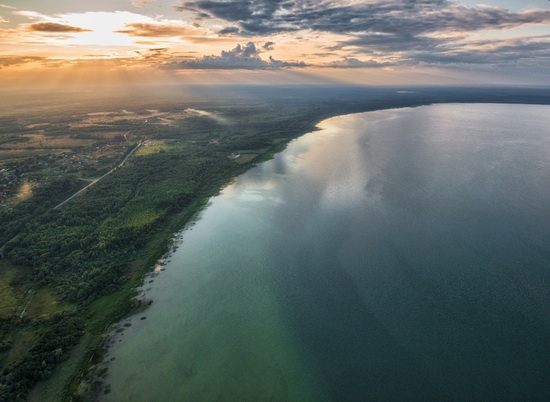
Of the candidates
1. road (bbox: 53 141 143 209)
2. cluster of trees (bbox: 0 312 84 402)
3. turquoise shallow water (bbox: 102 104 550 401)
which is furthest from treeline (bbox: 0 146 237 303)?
turquoise shallow water (bbox: 102 104 550 401)

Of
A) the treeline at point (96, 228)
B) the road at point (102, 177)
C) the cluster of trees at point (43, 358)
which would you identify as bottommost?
the road at point (102, 177)

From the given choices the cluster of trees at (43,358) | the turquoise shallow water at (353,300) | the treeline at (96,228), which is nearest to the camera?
the cluster of trees at (43,358)

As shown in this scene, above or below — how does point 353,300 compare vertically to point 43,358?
above

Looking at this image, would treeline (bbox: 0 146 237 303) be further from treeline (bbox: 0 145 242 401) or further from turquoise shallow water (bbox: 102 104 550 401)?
turquoise shallow water (bbox: 102 104 550 401)

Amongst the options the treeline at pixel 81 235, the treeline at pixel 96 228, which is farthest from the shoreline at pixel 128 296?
the treeline at pixel 96 228

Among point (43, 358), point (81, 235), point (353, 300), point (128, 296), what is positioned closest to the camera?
point (43, 358)

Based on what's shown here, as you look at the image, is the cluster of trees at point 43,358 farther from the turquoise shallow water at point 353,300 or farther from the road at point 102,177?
the road at point 102,177

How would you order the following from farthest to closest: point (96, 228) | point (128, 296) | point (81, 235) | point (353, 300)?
point (96, 228)
point (81, 235)
point (128, 296)
point (353, 300)

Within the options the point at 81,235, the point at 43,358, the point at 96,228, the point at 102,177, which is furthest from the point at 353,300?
the point at 102,177

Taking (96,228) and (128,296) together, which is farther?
(96,228)

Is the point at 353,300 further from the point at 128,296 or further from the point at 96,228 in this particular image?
the point at 96,228

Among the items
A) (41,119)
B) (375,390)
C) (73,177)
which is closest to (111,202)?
(73,177)
